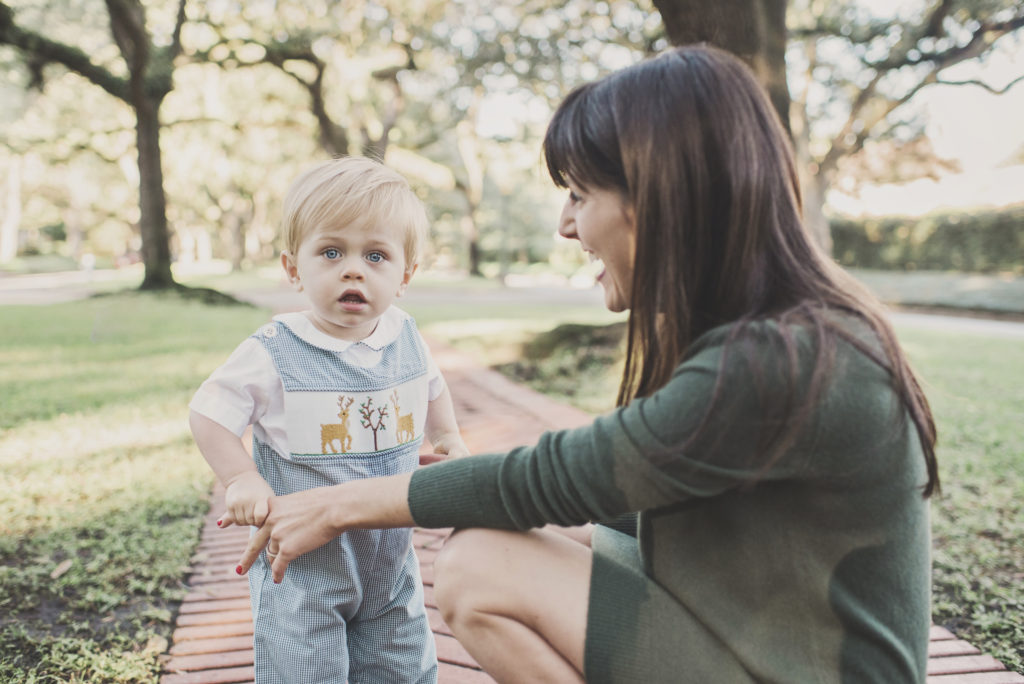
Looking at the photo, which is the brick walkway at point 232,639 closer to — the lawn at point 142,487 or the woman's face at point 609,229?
the lawn at point 142,487

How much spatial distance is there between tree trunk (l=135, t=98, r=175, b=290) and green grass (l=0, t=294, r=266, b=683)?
279 inches

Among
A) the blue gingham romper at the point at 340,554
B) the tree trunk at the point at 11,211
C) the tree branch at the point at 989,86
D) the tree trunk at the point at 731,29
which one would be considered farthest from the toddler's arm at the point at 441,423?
the tree trunk at the point at 11,211

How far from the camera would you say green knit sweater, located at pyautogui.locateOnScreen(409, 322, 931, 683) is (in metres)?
1.14

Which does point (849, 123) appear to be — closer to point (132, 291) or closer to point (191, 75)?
point (132, 291)

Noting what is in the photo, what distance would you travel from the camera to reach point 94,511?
9.86 ft

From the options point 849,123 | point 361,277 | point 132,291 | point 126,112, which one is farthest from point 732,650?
point 126,112

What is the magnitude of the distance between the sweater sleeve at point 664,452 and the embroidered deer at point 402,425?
17.3 inches

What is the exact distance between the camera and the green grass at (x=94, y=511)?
2055 millimetres

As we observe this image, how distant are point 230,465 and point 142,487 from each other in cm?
209

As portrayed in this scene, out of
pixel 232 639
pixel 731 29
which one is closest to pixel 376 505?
pixel 232 639

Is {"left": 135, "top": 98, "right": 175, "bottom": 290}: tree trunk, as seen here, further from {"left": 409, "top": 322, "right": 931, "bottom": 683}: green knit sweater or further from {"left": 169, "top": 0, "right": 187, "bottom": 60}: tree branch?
{"left": 409, "top": 322, "right": 931, "bottom": 683}: green knit sweater

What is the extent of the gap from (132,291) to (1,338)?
5.37m

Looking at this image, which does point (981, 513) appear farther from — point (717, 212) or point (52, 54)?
point (52, 54)

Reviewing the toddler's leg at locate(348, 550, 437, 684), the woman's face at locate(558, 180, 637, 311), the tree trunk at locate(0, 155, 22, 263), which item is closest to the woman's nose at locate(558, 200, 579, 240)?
the woman's face at locate(558, 180, 637, 311)
